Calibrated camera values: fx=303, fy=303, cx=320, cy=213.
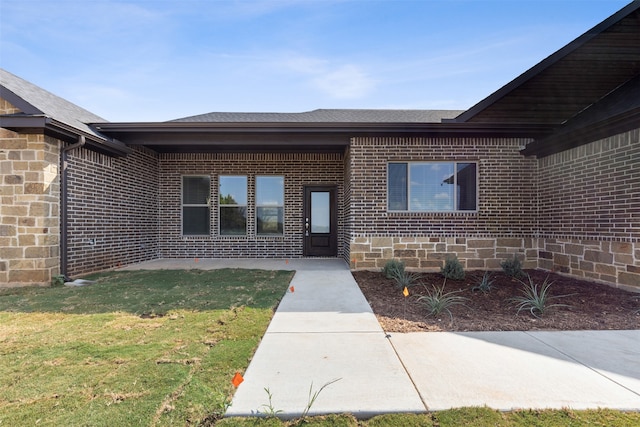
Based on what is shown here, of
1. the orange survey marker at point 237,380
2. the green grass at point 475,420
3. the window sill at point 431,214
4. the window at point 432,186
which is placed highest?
the window at point 432,186

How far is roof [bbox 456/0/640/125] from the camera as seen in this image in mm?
5582

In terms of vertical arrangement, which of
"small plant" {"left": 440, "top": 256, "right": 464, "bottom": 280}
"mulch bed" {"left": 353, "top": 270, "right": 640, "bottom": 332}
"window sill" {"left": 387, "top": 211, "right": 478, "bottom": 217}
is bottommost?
"mulch bed" {"left": 353, "top": 270, "right": 640, "bottom": 332}

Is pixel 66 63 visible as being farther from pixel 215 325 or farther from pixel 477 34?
pixel 477 34

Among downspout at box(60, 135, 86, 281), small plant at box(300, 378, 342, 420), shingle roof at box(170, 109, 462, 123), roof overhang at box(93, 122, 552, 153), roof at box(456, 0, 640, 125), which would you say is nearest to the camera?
small plant at box(300, 378, 342, 420)

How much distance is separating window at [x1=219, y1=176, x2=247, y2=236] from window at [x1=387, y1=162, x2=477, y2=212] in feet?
15.5

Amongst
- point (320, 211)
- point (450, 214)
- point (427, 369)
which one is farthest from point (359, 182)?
point (427, 369)

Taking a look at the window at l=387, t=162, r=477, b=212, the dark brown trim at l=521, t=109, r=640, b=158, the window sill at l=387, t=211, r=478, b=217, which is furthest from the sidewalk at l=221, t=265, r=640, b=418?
the window at l=387, t=162, r=477, b=212

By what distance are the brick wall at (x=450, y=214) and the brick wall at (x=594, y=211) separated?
16.3 inches

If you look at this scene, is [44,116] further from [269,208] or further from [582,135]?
[582,135]

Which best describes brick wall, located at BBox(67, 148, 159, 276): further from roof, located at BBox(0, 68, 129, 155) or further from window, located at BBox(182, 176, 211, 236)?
window, located at BBox(182, 176, 211, 236)

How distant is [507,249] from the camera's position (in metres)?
7.30

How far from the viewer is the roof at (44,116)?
18.0 ft

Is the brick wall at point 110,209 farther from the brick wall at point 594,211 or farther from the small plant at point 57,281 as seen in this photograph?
the brick wall at point 594,211

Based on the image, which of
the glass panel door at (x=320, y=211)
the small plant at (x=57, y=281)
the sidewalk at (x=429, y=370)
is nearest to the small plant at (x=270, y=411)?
the sidewalk at (x=429, y=370)
